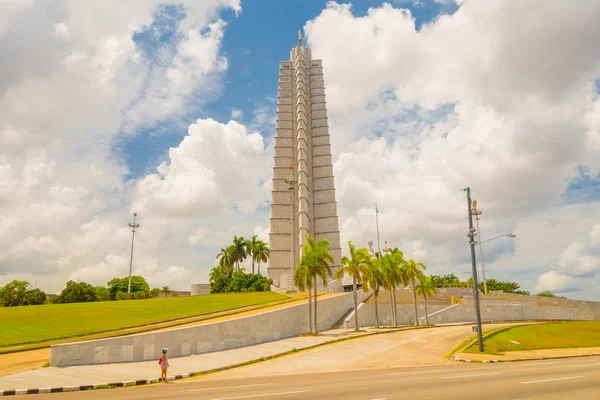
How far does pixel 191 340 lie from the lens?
27547 millimetres

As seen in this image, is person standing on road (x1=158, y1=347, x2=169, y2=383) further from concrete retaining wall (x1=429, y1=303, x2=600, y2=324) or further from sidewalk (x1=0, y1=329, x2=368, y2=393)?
concrete retaining wall (x1=429, y1=303, x2=600, y2=324)

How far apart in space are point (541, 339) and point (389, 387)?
26936mm

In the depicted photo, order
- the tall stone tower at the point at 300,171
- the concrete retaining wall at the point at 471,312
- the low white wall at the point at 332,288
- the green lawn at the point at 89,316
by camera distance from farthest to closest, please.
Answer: the tall stone tower at the point at 300,171 → the low white wall at the point at 332,288 → the concrete retaining wall at the point at 471,312 → the green lawn at the point at 89,316

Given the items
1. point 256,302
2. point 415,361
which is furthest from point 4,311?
point 415,361

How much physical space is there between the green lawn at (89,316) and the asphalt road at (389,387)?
50.9 feet

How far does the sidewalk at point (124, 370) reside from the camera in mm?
18062

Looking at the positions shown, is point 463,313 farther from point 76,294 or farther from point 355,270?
point 76,294

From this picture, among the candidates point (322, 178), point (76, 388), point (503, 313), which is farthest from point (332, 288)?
point (76, 388)

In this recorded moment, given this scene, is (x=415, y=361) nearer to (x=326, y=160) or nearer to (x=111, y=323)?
(x=111, y=323)

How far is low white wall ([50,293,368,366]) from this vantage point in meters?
22.5

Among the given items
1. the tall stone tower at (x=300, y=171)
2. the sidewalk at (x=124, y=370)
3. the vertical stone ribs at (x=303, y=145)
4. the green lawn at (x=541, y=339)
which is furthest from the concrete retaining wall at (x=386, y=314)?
the vertical stone ribs at (x=303, y=145)

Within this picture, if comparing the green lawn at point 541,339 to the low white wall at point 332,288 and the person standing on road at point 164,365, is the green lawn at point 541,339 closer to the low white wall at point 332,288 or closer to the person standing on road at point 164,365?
the person standing on road at point 164,365

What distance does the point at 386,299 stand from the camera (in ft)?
190

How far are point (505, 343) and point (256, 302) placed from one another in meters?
24.4
